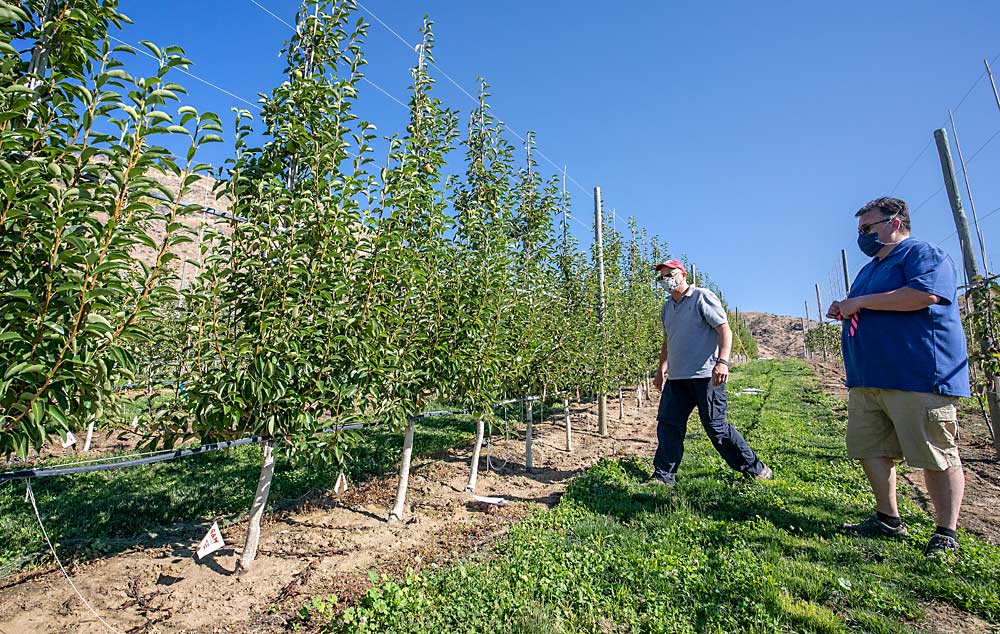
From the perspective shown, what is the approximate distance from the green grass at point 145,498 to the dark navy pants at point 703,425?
126 inches

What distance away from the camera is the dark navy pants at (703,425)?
497 centimetres

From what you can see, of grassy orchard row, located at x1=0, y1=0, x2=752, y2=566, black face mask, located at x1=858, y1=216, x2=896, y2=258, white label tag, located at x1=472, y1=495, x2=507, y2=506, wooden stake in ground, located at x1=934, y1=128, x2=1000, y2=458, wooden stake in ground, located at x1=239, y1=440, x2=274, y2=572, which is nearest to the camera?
grassy orchard row, located at x1=0, y1=0, x2=752, y2=566

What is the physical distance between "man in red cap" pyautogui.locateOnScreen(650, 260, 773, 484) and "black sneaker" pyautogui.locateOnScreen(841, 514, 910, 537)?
1288 mm

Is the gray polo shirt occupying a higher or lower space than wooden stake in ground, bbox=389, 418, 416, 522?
higher

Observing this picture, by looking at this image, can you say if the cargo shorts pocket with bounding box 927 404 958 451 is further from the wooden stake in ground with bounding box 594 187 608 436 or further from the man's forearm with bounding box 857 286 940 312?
the wooden stake in ground with bounding box 594 187 608 436

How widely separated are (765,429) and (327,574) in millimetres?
7448

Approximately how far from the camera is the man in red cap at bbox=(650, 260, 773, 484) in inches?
197

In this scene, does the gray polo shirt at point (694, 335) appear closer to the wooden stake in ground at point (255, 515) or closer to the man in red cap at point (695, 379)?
the man in red cap at point (695, 379)

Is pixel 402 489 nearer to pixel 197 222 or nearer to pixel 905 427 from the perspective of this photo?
pixel 905 427

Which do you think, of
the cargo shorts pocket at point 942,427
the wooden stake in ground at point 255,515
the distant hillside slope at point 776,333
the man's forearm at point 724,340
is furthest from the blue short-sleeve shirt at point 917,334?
the distant hillside slope at point 776,333

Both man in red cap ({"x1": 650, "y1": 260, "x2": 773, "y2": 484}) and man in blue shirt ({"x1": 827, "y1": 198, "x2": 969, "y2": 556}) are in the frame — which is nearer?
man in blue shirt ({"x1": 827, "y1": 198, "x2": 969, "y2": 556})

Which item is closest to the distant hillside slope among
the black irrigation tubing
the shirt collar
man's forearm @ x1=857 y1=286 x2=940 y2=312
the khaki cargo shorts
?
the shirt collar

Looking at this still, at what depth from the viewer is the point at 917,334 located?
11.6 ft

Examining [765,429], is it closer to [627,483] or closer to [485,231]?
[627,483]
